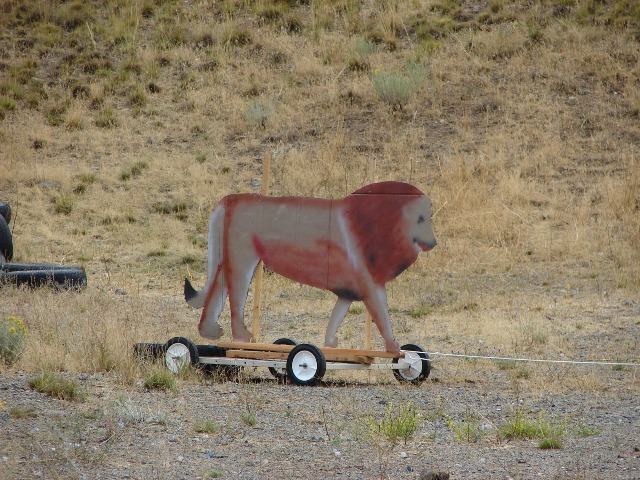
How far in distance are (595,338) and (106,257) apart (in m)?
8.72

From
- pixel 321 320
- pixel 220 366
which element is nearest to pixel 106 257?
pixel 321 320

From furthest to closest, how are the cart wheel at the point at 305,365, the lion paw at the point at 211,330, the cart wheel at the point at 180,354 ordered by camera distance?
1. the lion paw at the point at 211,330
2. the cart wheel at the point at 180,354
3. the cart wheel at the point at 305,365

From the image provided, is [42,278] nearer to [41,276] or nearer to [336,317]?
[41,276]

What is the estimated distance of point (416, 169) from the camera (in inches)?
792

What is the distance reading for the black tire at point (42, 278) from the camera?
14016 millimetres

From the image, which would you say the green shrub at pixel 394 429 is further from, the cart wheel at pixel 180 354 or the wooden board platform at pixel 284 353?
the cart wheel at pixel 180 354

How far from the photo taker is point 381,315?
9.65 meters

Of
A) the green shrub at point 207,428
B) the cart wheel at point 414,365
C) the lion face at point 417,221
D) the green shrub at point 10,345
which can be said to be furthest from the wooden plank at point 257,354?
the green shrub at point 207,428

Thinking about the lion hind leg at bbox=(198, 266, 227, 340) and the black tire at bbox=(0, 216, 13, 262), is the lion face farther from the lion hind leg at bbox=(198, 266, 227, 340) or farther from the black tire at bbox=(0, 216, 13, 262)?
the black tire at bbox=(0, 216, 13, 262)

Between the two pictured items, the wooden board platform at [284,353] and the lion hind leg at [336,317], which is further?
the lion hind leg at [336,317]

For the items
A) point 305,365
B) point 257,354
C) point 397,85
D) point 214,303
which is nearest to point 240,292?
point 214,303

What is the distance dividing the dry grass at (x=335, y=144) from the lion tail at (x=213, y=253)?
6.45 ft

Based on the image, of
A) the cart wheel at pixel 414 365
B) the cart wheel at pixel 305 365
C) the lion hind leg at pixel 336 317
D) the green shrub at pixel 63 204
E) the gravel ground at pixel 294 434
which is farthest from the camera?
the green shrub at pixel 63 204

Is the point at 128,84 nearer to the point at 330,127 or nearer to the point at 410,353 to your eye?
the point at 330,127
